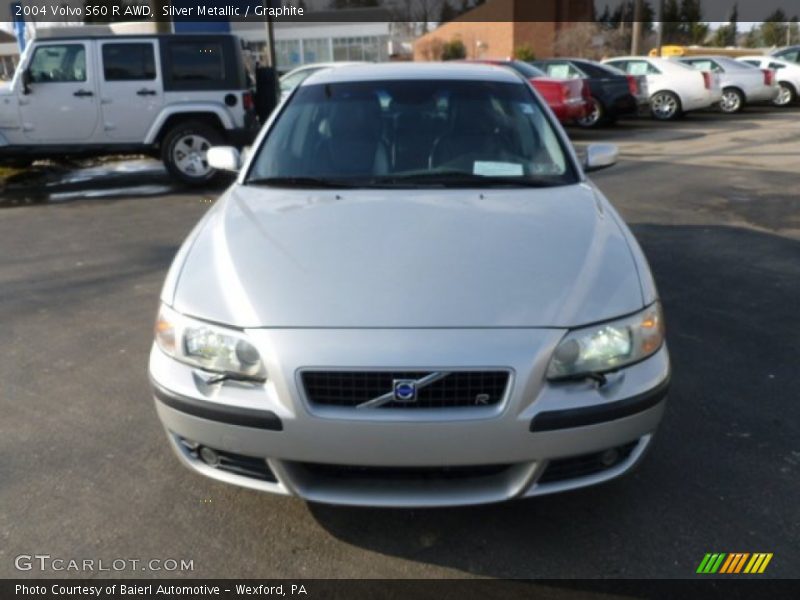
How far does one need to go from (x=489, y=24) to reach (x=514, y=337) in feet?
139

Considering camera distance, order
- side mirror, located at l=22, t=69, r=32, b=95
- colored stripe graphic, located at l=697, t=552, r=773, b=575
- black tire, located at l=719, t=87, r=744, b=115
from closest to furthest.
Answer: colored stripe graphic, located at l=697, t=552, r=773, b=575, side mirror, located at l=22, t=69, r=32, b=95, black tire, located at l=719, t=87, r=744, b=115

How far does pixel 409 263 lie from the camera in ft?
8.64

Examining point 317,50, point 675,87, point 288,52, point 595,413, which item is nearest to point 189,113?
point 595,413

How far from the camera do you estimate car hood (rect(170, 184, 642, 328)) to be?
7.86ft

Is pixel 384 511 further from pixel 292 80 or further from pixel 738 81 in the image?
pixel 738 81

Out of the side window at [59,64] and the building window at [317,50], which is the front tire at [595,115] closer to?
the side window at [59,64]

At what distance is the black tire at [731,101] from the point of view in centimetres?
1873

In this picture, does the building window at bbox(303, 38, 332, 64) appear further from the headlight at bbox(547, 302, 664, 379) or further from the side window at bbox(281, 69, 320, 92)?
the headlight at bbox(547, 302, 664, 379)

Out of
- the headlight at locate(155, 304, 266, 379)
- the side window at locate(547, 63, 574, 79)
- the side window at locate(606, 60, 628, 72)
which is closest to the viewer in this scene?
the headlight at locate(155, 304, 266, 379)

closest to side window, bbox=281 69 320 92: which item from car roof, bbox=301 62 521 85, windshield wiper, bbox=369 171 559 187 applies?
car roof, bbox=301 62 521 85

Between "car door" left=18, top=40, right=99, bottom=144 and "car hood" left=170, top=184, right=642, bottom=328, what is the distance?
7.30 meters

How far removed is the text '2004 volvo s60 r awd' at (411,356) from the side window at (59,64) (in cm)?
761

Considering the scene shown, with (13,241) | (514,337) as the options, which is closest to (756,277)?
(514,337)

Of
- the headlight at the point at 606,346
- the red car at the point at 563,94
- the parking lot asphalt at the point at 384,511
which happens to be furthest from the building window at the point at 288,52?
the headlight at the point at 606,346
